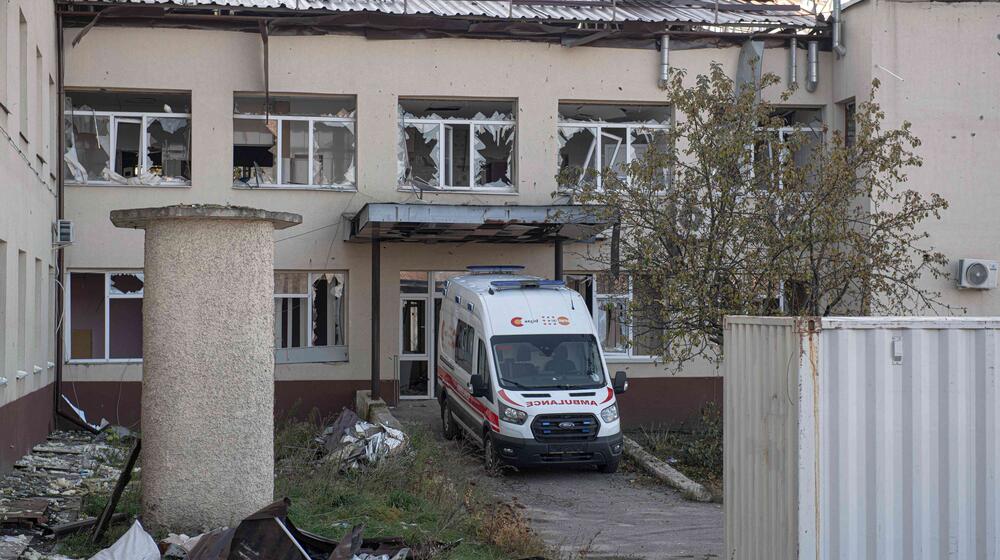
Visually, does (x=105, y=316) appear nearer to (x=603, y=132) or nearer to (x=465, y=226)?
(x=465, y=226)

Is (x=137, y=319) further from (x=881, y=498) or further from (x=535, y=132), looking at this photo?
(x=881, y=498)

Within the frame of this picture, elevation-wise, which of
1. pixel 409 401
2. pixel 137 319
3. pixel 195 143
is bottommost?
pixel 409 401

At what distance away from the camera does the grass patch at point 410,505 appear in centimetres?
944

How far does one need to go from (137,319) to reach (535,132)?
8391mm

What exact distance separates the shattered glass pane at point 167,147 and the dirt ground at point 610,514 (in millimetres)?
7753

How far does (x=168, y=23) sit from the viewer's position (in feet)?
67.3

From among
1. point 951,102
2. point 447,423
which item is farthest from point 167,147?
point 951,102

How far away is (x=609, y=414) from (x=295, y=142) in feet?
29.4

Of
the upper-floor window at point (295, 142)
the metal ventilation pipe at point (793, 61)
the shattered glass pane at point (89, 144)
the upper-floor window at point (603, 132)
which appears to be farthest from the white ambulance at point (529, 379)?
the metal ventilation pipe at point (793, 61)

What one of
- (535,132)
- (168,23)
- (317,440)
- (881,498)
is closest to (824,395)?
(881,498)

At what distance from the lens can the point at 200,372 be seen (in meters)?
9.03

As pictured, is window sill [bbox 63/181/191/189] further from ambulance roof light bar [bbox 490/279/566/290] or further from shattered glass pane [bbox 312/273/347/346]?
ambulance roof light bar [bbox 490/279/566/290]

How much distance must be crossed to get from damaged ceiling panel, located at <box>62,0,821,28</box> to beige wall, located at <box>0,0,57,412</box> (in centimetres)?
292

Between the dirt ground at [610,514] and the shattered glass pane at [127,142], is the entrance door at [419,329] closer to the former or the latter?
the dirt ground at [610,514]
